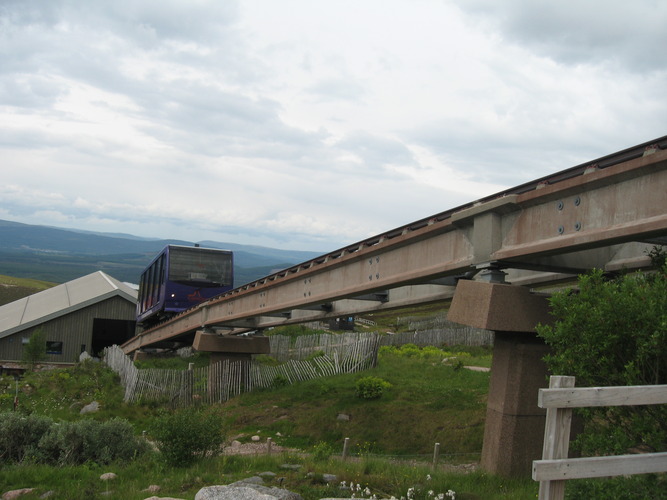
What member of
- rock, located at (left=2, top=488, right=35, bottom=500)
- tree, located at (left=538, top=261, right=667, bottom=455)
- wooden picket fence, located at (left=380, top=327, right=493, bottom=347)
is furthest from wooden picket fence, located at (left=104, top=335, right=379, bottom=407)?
tree, located at (left=538, top=261, right=667, bottom=455)

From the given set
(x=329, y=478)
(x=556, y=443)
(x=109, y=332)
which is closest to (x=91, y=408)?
(x=329, y=478)

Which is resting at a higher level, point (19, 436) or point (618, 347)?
point (618, 347)

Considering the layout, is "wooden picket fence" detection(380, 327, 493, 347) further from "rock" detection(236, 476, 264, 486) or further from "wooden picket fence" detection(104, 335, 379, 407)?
"rock" detection(236, 476, 264, 486)

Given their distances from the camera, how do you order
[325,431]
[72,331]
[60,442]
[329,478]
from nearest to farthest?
[329,478], [60,442], [325,431], [72,331]

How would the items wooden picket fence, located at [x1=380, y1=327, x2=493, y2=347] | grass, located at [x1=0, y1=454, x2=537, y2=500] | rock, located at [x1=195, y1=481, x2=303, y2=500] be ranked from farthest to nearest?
wooden picket fence, located at [x1=380, y1=327, x2=493, y2=347] < grass, located at [x1=0, y1=454, x2=537, y2=500] < rock, located at [x1=195, y1=481, x2=303, y2=500]

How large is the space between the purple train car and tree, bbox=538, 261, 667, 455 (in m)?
25.2

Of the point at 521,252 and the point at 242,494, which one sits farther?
the point at 521,252

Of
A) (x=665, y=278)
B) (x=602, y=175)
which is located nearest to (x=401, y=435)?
(x=602, y=175)

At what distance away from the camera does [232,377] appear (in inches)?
991

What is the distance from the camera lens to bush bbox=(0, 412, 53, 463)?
11.6 m

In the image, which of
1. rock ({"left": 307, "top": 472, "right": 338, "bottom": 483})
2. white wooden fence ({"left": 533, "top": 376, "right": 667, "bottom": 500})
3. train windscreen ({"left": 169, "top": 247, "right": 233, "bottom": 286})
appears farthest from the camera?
train windscreen ({"left": 169, "top": 247, "right": 233, "bottom": 286})

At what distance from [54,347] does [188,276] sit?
22.7 meters

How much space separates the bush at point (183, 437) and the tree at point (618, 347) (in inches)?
245

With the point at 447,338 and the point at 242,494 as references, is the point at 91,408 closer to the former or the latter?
the point at 242,494
